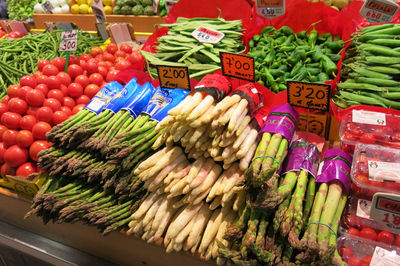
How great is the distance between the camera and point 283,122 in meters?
1.72

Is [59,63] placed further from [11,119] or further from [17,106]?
[11,119]

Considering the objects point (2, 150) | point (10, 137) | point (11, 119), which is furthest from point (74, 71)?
point (2, 150)

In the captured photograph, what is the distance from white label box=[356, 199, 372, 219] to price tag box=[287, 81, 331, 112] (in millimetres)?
539

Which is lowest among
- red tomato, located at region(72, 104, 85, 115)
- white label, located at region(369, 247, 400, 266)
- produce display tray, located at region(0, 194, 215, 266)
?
produce display tray, located at region(0, 194, 215, 266)

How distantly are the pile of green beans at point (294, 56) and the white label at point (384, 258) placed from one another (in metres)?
1.24

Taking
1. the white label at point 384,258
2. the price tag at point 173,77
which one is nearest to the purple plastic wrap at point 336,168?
the white label at point 384,258

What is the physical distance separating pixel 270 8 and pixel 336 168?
67.6 inches

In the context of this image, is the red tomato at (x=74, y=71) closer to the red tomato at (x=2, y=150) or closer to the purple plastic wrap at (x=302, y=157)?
the red tomato at (x=2, y=150)

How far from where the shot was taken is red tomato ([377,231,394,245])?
1.41 meters

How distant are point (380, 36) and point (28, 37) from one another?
389 cm

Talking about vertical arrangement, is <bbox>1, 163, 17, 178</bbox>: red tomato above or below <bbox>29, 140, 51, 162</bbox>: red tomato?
below

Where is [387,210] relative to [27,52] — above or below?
below

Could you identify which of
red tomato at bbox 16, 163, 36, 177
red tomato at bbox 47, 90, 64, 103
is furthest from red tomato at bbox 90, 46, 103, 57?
red tomato at bbox 16, 163, 36, 177

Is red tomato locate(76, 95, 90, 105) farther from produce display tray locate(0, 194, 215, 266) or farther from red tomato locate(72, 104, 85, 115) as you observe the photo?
produce display tray locate(0, 194, 215, 266)
